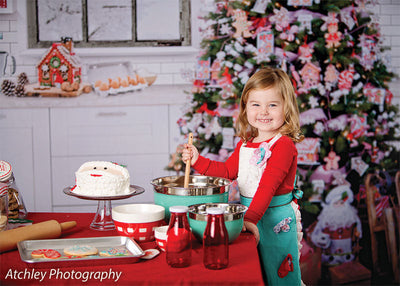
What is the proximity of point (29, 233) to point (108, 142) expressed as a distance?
2.30 m

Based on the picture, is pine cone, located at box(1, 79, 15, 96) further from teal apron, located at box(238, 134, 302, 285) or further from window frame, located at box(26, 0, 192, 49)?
Answer: teal apron, located at box(238, 134, 302, 285)

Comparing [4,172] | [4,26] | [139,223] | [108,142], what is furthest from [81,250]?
[4,26]

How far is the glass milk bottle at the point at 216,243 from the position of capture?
1043 mm

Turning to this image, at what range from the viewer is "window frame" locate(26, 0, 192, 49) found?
3455 mm

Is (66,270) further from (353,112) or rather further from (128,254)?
A: (353,112)

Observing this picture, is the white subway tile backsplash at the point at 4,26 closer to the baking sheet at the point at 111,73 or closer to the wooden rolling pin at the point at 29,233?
the baking sheet at the point at 111,73

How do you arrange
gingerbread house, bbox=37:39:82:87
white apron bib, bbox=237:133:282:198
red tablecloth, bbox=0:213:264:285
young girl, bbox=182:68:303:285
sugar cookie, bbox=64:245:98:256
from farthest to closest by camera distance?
1. gingerbread house, bbox=37:39:82:87
2. white apron bib, bbox=237:133:282:198
3. young girl, bbox=182:68:303:285
4. sugar cookie, bbox=64:245:98:256
5. red tablecloth, bbox=0:213:264:285

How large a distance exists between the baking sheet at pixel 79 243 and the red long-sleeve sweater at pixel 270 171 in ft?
1.42

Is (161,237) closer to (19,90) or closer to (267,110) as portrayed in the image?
(267,110)

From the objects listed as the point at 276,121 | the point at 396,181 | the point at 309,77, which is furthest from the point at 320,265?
the point at 276,121

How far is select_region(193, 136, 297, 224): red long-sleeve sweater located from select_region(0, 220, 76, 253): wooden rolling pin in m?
0.60

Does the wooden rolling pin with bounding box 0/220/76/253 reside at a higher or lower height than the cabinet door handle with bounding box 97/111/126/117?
lower

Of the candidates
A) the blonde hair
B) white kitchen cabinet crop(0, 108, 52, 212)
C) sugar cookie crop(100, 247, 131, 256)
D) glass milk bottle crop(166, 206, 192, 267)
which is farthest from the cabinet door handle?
glass milk bottle crop(166, 206, 192, 267)

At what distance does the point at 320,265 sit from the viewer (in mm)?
3336
